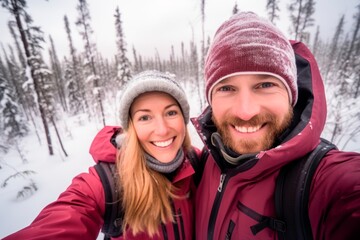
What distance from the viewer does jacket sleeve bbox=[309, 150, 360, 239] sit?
2.97 ft

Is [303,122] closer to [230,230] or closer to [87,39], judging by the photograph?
[230,230]

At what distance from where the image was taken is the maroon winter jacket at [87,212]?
118 centimetres

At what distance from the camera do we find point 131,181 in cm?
180

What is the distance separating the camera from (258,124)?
57.7 inches

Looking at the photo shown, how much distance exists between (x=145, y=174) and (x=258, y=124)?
4.76 feet

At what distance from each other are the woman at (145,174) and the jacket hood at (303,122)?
24.3 inches

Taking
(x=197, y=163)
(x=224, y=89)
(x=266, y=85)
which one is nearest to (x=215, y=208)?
(x=197, y=163)

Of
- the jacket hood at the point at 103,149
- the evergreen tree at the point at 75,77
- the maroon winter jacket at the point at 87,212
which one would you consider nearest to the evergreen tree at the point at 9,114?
the evergreen tree at the point at 75,77

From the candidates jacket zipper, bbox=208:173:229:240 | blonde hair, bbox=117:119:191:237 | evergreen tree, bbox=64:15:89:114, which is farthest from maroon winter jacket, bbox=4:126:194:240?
evergreen tree, bbox=64:15:89:114

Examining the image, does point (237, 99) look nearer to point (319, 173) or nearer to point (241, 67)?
point (241, 67)

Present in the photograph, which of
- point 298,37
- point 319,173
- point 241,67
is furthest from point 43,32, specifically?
point 298,37

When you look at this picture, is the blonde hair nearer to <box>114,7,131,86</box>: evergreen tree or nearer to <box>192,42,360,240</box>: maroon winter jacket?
<box>192,42,360,240</box>: maroon winter jacket

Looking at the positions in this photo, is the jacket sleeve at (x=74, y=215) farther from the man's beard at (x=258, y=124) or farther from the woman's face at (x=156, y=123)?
the man's beard at (x=258, y=124)

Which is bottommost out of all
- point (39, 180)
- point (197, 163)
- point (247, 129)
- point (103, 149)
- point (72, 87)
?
point (39, 180)
